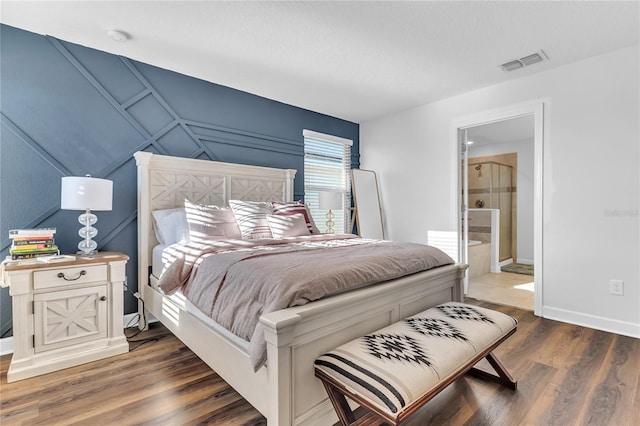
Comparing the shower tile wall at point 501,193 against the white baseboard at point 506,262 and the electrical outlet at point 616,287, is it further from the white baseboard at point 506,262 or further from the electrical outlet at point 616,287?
the electrical outlet at point 616,287

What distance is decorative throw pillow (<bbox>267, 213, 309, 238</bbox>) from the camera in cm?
299

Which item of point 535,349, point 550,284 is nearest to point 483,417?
point 535,349

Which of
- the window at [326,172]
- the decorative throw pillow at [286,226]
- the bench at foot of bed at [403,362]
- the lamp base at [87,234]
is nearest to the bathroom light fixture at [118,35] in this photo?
the lamp base at [87,234]

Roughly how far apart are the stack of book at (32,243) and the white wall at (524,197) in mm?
6863

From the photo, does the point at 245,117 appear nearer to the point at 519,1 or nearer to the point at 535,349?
the point at 519,1

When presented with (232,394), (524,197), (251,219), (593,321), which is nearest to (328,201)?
(251,219)

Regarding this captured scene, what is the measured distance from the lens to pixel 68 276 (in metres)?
2.21

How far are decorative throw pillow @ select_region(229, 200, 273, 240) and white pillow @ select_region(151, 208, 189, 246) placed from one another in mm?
452

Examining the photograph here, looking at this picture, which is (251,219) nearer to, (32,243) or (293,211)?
(293,211)

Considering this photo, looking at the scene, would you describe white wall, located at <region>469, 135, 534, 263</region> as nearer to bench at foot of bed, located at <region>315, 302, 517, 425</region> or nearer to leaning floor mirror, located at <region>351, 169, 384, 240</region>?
leaning floor mirror, located at <region>351, 169, 384, 240</region>

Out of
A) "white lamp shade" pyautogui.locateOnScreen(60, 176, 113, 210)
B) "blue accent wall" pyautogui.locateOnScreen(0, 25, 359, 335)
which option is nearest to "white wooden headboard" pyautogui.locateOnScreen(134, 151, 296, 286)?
"blue accent wall" pyautogui.locateOnScreen(0, 25, 359, 335)

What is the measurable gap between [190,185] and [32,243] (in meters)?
1.28

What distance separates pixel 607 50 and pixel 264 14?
115 inches

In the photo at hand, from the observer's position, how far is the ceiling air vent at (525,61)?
2851 millimetres
